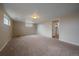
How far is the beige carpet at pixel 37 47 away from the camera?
259 cm

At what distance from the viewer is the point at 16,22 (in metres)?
2.72

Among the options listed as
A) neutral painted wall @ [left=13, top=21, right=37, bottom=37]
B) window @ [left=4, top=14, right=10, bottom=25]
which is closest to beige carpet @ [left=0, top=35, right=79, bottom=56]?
neutral painted wall @ [left=13, top=21, right=37, bottom=37]

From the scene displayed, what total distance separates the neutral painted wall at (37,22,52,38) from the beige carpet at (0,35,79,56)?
12 cm

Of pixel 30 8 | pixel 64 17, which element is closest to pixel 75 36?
pixel 64 17

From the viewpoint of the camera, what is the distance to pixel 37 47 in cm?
269

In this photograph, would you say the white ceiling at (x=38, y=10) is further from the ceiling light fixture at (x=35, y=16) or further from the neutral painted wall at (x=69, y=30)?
the neutral painted wall at (x=69, y=30)

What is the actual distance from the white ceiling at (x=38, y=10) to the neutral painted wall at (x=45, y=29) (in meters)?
0.19

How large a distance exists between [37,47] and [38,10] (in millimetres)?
949

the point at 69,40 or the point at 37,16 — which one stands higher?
the point at 37,16

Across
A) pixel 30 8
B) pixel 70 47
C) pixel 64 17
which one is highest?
pixel 30 8

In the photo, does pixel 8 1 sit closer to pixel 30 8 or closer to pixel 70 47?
pixel 30 8

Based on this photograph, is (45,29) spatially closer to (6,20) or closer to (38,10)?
(38,10)

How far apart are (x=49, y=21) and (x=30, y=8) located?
63cm

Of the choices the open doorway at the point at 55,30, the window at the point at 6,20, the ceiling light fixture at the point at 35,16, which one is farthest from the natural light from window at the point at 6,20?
the open doorway at the point at 55,30
